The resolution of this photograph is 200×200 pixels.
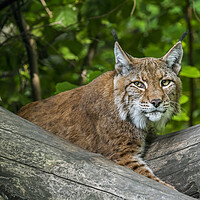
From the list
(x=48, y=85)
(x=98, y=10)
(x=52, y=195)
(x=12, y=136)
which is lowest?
(x=48, y=85)

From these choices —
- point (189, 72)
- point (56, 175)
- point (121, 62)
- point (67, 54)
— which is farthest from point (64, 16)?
point (56, 175)

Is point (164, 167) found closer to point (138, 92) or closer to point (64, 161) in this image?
point (138, 92)

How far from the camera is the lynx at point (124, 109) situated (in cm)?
380

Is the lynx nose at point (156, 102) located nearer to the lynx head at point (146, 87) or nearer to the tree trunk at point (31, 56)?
the lynx head at point (146, 87)

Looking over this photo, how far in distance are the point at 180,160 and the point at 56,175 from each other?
1.29 metres

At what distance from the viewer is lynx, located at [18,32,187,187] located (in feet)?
12.5

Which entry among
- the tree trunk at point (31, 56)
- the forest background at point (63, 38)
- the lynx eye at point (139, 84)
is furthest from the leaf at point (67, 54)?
the lynx eye at point (139, 84)

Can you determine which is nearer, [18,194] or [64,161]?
[18,194]

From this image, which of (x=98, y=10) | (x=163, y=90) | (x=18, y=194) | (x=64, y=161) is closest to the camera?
(x=18, y=194)

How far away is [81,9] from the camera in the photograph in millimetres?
6078

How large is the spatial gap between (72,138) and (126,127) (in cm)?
65

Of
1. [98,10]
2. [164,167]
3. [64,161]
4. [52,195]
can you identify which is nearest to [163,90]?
[164,167]

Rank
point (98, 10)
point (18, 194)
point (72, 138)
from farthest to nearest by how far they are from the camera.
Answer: point (98, 10), point (72, 138), point (18, 194)

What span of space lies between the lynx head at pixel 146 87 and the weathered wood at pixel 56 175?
41.2 inches
